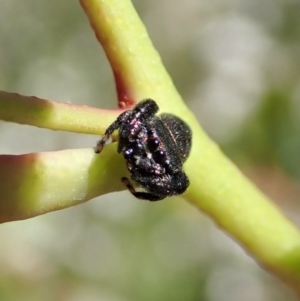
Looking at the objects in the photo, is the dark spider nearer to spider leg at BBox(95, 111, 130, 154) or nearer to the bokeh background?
spider leg at BBox(95, 111, 130, 154)

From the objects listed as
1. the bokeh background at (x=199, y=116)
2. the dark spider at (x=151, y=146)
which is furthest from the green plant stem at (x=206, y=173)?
the bokeh background at (x=199, y=116)

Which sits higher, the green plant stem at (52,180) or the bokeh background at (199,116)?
the green plant stem at (52,180)

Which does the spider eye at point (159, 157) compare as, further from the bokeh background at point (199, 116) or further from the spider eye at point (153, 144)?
the bokeh background at point (199, 116)

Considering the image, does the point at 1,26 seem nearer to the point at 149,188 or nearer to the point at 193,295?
the point at 193,295

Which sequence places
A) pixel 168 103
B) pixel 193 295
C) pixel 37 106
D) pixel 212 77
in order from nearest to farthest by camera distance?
pixel 37 106 < pixel 168 103 < pixel 193 295 < pixel 212 77

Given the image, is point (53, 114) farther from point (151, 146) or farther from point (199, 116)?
point (199, 116)

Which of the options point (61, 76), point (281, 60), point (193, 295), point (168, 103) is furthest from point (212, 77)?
point (168, 103)

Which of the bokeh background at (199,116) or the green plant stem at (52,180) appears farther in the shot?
the bokeh background at (199,116)
